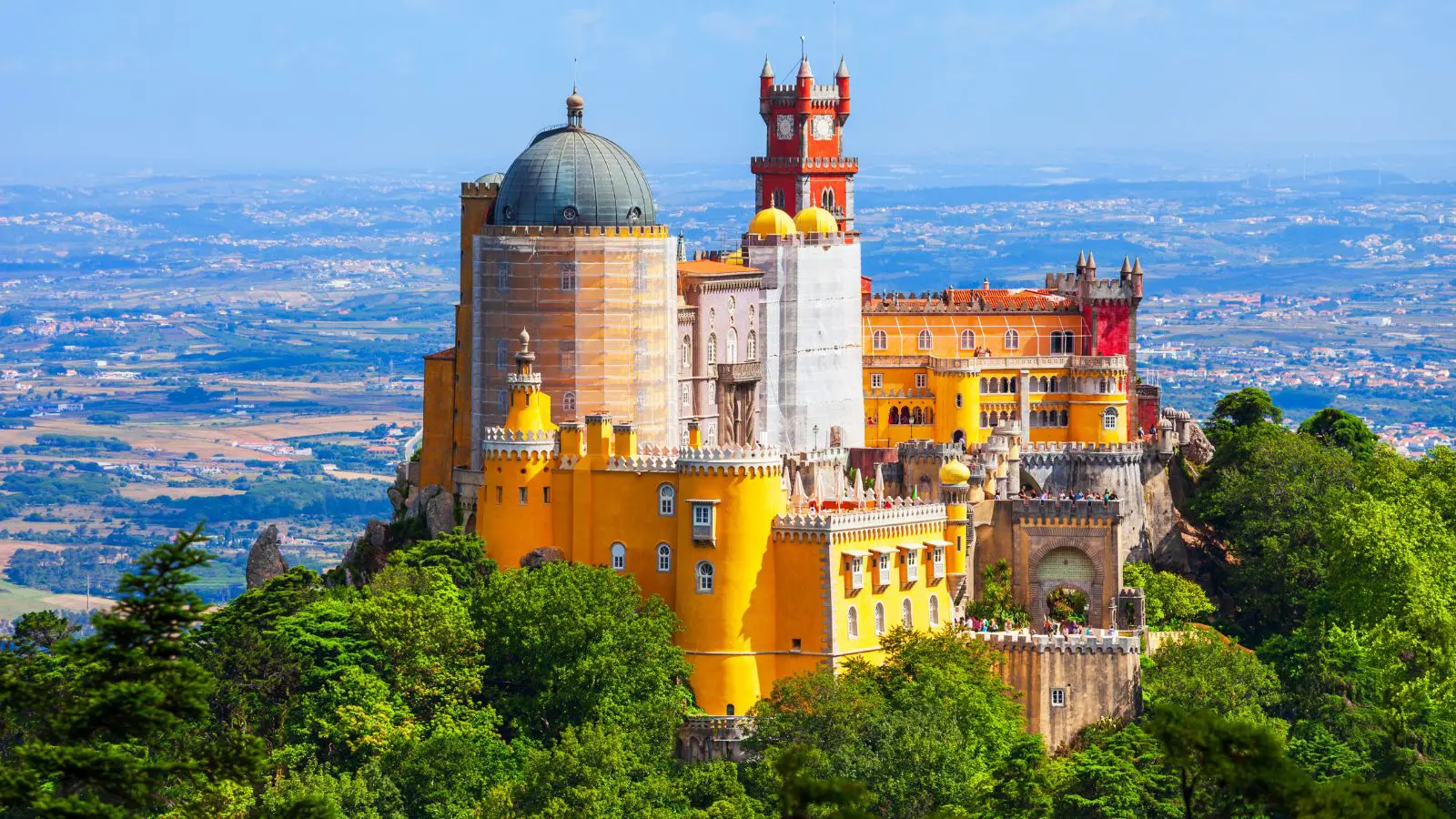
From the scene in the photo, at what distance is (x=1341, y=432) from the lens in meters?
146

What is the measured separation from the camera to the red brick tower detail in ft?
491

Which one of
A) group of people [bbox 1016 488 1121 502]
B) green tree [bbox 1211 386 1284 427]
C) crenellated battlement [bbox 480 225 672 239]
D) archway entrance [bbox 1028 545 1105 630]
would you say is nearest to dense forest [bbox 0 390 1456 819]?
archway entrance [bbox 1028 545 1105 630]

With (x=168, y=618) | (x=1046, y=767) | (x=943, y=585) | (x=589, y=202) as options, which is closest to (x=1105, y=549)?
(x=943, y=585)

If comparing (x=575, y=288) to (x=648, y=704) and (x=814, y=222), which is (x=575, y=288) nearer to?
(x=814, y=222)

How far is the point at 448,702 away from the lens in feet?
357

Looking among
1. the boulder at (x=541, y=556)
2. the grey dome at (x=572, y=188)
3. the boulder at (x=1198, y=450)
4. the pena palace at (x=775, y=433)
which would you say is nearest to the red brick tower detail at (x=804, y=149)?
the pena palace at (x=775, y=433)

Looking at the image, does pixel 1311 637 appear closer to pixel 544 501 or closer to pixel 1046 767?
pixel 1046 767

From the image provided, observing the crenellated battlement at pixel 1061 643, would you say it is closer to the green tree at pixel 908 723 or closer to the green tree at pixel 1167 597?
the green tree at pixel 908 723

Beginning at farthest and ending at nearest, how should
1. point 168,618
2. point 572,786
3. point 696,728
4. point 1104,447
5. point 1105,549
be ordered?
point 1104,447, point 1105,549, point 696,728, point 572,786, point 168,618

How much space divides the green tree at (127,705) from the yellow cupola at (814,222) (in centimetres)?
6366

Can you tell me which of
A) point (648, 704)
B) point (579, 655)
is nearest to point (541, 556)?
point (579, 655)

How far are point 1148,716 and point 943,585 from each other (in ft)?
34.1

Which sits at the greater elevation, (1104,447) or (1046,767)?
(1104,447)

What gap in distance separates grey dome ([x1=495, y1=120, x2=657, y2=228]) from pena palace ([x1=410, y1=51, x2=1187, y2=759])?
0.32ft
